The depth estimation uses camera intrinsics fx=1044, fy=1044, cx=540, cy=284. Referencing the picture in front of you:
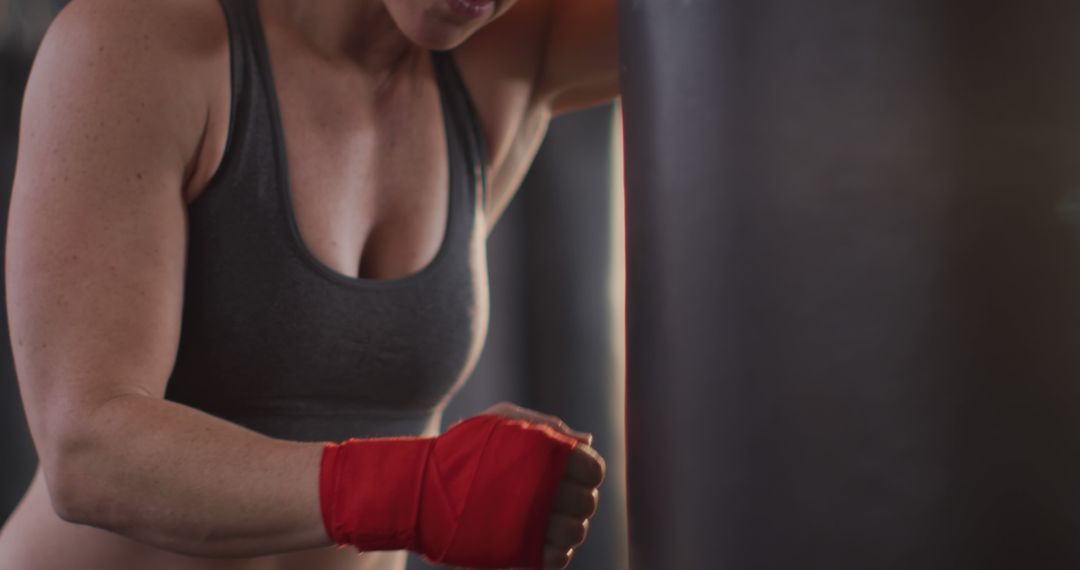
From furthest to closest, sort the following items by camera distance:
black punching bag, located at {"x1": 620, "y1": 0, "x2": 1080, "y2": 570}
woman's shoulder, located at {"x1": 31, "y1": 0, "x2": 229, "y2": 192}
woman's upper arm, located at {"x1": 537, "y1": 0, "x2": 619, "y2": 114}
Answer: woman's upper arm, located at {"x1": 537, "y1": 0, "x2": 619, "y2": 114} < woman's shoulder, located at {"x1": 31, "y1": 0, "x2": 229, "y2": 192} < black punching bag, located at {"x1": 620, "y1": 0, "x2": 1080, "y2": 570}

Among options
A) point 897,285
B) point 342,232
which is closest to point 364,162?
point 342,232

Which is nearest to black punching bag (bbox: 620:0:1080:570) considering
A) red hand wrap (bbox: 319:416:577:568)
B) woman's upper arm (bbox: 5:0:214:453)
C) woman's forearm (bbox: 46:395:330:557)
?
red hand wrap (bbox: 319:416:577:568)

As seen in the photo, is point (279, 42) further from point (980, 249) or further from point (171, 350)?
point (980, 249)

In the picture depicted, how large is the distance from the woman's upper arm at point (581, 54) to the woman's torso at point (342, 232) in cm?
5

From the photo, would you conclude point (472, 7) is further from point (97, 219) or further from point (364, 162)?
point (97, 219)

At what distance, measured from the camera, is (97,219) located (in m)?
0.67

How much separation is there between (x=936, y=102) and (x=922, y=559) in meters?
0.21

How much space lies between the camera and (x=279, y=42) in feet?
2.80

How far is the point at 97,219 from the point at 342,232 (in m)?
→ 0.22

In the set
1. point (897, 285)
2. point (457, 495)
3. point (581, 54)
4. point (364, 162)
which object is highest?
point (581, 54)

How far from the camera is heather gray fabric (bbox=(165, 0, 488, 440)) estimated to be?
78cm

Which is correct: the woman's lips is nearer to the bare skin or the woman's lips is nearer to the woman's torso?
the bare skin

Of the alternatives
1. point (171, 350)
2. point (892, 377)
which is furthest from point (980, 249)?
point (171, 350)

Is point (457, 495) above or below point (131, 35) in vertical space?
below
